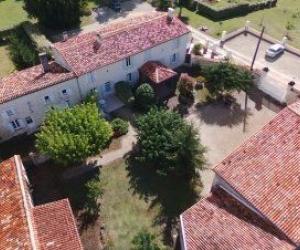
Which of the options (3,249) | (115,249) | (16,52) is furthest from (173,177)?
(16,52)

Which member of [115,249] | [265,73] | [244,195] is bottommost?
[115,249]

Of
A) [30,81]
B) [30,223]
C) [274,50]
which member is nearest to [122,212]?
[30,223]

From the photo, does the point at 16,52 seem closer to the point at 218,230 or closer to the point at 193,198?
the point at 193,198

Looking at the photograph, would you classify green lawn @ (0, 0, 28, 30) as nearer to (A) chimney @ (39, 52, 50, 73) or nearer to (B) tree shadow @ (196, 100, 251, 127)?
(A) chimney @ (39, 52, 50, 73)

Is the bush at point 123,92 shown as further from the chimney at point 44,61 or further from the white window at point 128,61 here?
the chimney at point 44,61

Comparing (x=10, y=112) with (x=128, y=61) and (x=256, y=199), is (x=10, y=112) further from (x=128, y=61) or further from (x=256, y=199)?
(x=256, y=199)
